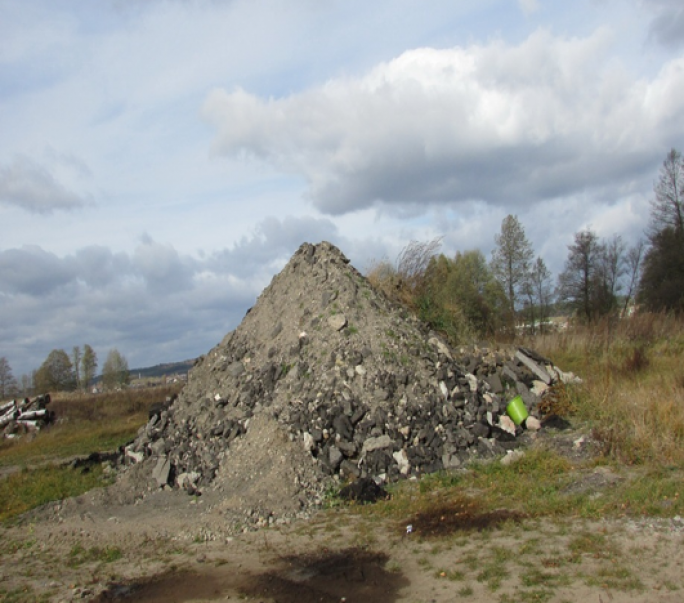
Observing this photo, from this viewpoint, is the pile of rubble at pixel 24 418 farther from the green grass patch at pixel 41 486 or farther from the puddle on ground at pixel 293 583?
the puddle on ground at pixel 293 583

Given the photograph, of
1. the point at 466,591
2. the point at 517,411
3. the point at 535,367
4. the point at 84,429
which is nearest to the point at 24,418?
the point at 84,429

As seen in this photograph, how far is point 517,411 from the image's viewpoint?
404 inches

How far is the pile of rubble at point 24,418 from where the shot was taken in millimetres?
23125

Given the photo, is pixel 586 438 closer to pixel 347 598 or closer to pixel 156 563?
pixel 347 598

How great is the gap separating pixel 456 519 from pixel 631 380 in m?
8.13

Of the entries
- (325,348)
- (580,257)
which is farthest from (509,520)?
(580,257)

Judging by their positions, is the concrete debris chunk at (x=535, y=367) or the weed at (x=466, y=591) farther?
the concrete debris chunk at (x=535, y=367)

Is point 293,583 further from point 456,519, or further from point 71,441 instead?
point 71,441

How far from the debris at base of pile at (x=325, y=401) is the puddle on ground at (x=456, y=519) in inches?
67.5

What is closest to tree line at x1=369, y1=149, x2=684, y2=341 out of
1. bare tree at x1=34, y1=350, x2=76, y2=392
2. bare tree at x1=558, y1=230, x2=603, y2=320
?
bare tree at x1=558, y1=230, x2=603, y2=320

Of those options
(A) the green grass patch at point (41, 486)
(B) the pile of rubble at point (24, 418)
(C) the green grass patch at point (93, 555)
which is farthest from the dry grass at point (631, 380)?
(B) the pile of rubble at point (24, 418)

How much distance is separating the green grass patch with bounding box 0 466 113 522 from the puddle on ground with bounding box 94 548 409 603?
4.70 m

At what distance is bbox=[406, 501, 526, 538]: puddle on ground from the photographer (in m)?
6.24

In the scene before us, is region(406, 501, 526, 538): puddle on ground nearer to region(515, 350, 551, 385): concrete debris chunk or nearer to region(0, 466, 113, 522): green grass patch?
region(515, 350, 551, 385): concrete debris chunk
